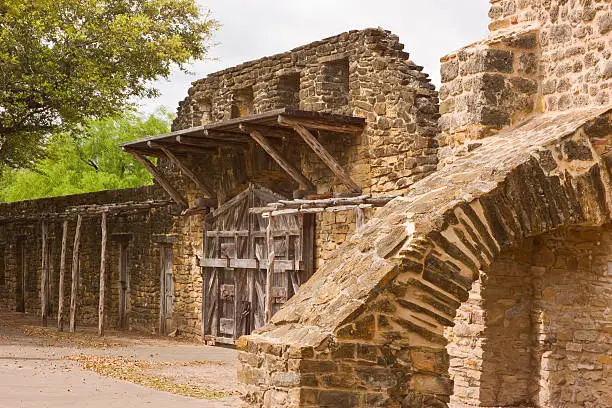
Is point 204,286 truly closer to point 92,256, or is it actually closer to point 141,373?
point 141,373

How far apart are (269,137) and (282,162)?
0.89m

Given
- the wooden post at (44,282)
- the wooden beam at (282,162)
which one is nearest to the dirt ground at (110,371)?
the wooden post at (44,282)

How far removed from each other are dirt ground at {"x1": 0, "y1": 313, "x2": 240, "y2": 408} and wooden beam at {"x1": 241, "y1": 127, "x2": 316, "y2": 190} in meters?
2.93

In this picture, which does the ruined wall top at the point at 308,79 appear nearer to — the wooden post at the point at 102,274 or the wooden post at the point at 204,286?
the wooden post at the point at 204,286

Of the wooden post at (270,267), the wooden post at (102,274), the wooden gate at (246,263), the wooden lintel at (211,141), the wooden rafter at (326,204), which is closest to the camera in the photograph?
the wooden rafter at (326,204)

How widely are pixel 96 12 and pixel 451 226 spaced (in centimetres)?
1686

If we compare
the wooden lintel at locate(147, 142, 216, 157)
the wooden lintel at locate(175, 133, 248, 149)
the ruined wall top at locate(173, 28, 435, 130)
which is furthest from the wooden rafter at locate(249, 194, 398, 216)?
the wooden lintel at locate(147, 142, 216, 157)

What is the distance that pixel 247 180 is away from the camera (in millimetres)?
17156

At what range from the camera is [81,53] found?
21.9 metres

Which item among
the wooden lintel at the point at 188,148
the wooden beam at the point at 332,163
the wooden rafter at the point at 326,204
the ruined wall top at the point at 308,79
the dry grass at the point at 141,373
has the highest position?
the ruined wall top at the point at 308,79

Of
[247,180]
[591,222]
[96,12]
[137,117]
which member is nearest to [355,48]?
[247,180]

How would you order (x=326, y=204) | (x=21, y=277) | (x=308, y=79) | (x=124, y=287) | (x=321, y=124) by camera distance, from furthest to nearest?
(x=21, y=277) < (x=124, y=287) < (x=308, y=79) < (x=321, y=124) < (x=326, y=204)

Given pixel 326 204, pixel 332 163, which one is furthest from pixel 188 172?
pixel 326 204

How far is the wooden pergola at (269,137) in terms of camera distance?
14171mm
